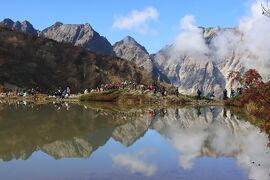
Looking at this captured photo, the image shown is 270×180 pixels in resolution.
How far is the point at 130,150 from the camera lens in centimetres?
3017

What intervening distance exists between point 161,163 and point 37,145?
10.2 m

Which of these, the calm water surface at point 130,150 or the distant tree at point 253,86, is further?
the calm water surface at point 130,150

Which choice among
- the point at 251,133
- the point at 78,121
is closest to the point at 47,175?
the point at 251,133

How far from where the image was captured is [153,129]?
43.1 m

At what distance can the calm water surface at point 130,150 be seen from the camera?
22.1 meters

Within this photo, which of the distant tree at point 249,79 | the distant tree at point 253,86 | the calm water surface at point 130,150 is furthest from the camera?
the calm water surface at point 130,150

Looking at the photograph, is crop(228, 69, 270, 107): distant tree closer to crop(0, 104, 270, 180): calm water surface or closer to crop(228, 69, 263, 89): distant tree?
crop(228, 69, 263, 89): distant tree

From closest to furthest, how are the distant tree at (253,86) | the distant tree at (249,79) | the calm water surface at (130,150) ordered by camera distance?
the distant tree at (253,86)
the distant tree at (249,79)
the calm water surface at (130,150)

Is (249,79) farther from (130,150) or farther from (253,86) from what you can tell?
(130,150)

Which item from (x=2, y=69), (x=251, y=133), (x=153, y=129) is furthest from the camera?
(x=2, y=69)

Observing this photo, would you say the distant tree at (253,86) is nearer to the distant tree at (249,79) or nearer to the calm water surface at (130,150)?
the distant tree at (249,79)

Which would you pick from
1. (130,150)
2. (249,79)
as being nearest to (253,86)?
(249,79)

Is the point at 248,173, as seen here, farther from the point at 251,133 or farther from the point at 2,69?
the point at 2,69

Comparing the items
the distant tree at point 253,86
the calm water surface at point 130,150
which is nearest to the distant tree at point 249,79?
the distant tree at point 253,86
